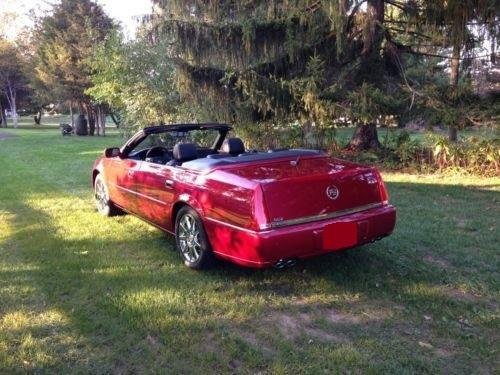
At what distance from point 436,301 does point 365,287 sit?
1.93 feet

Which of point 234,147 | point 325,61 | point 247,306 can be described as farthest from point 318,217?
point 325,61

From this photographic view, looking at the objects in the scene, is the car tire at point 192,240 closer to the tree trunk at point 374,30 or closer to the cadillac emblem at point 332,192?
the cadillac emblem at point 332,192

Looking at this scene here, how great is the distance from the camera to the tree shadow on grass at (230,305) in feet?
10.4

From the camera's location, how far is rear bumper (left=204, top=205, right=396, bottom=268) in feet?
12.6

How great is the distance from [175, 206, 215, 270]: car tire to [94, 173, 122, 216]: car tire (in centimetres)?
220

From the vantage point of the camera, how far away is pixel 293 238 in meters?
3.87

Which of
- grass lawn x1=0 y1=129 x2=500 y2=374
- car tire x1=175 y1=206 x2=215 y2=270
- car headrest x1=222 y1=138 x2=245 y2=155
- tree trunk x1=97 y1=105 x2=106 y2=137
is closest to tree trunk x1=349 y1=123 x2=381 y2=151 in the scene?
grass lawn x1=0 y1=129 x2=500 y2=374

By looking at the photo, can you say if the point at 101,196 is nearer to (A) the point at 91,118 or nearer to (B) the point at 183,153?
(B) the point at 183,153

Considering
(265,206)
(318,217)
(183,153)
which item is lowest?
(318,217)

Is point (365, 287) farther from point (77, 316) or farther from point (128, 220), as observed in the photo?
point (128, 220)

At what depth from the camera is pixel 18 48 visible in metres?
42.1

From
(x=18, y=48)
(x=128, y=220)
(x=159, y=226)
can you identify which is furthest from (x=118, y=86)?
(x=18, y=48)

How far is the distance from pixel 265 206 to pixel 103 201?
3853 millimetres

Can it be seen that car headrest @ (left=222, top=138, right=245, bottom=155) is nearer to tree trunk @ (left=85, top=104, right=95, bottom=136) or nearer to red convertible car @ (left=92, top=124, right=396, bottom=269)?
red convertible car @ (left=92, top=124, right=396, bottom=269)
